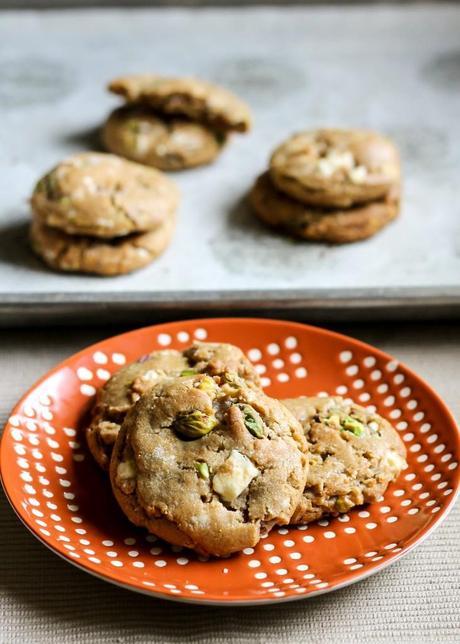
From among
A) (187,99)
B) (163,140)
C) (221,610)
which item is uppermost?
(187,99)

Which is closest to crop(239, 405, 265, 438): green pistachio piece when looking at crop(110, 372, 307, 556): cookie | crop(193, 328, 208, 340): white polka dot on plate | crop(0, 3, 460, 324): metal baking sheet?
crop(110, 372, 307, 556): cookie

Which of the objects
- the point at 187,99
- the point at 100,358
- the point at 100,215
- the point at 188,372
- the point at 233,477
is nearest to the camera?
the point at 233,477

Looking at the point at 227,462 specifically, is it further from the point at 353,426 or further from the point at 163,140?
the point at 163,140

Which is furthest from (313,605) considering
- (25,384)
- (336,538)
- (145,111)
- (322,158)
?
(145,111)

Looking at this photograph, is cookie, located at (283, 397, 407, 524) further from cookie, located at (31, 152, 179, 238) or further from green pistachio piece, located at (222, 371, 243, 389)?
cookie, located at (31, 152, 179, 238)

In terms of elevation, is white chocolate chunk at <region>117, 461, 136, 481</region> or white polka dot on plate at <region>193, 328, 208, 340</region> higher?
white chocolate chunk at <region>117, 461, 136, 481</region>

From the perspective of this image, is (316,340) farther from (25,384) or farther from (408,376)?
(25,384)

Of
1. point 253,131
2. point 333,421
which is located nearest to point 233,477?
point 333,421
